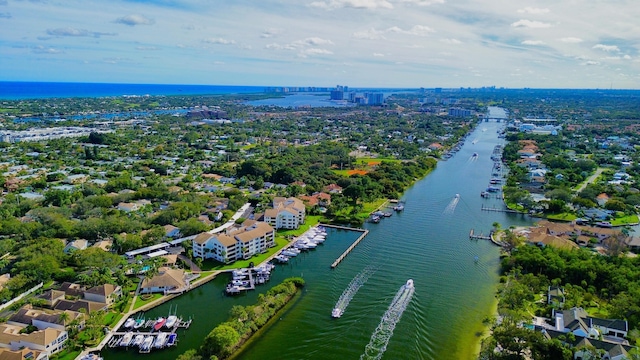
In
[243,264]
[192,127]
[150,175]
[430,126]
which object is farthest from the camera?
[430,126]

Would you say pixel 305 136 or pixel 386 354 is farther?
pixel 305 136

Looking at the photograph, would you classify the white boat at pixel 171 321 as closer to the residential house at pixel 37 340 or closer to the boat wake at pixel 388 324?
the residential house at pixel 37 340

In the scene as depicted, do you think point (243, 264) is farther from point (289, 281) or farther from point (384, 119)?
point (384, 119)

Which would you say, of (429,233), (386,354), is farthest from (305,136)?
(386,354)

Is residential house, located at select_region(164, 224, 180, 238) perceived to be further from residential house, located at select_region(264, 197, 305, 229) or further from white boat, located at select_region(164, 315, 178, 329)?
white boat, located at select_region(164, 315, 178, 329)

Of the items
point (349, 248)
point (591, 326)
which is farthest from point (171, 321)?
point (591, 326)

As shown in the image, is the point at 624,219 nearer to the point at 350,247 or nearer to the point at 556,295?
the point at 556,295
